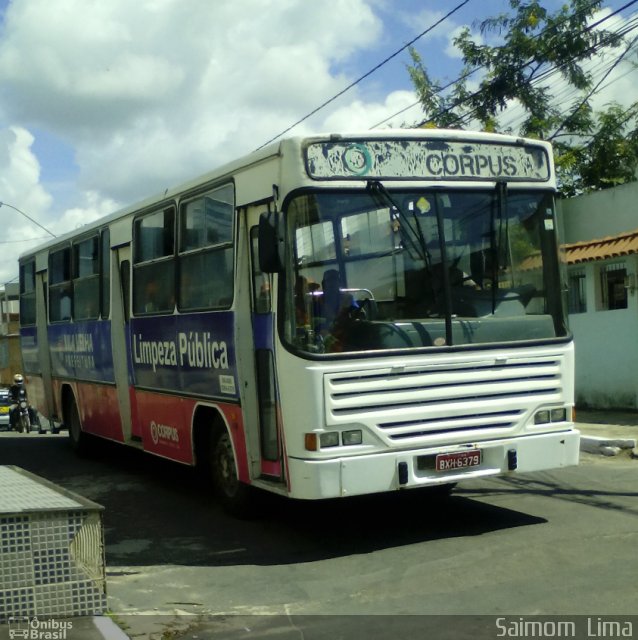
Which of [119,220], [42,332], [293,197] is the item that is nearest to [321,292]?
[293,197]

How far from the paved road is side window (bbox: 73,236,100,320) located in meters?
2.80

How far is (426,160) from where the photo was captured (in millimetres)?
7340

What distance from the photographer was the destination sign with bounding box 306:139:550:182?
7.06 m

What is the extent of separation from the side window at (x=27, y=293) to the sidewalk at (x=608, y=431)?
8732 mm

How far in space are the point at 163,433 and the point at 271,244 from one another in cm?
369

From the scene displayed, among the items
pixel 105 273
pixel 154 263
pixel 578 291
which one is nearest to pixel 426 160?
pixel 154 263

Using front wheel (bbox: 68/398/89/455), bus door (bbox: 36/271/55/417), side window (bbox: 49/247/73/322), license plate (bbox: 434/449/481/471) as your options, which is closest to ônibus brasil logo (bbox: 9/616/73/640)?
license plate (bbox: 434/449/481/471)

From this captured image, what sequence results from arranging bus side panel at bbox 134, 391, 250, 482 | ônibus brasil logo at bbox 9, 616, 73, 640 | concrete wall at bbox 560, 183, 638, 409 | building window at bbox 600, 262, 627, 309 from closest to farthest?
ônibus brasil logo at bbox 9, 616, 73, 640 → bus side panel at bbox 134, 391, 250, 482 → concrete wall at bbox 560, 183, 638, 409 → building window at bbox 600, 262, 627, 309

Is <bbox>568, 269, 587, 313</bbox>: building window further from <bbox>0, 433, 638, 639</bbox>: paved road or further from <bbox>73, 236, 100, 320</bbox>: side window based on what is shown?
<bbox>73, 236, 100, 320</bbox>: side window

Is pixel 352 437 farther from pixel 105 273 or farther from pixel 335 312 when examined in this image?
pixel 105 273

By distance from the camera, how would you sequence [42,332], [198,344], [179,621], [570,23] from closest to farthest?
[179,621] < [198,344] < [42,332] < [570,23]

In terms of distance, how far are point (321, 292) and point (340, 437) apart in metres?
1.07

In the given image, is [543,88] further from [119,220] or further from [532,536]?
[532,536]

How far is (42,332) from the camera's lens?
1488 cm
